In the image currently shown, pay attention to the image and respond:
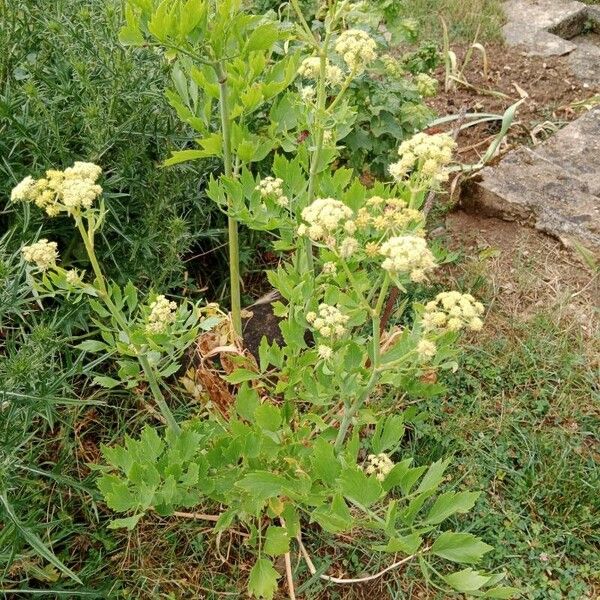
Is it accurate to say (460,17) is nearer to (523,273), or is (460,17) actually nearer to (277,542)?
(523,273)

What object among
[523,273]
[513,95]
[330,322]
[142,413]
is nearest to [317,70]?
Result: [330,322]

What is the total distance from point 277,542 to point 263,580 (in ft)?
0.34

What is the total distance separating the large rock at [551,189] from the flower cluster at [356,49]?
1899 mm

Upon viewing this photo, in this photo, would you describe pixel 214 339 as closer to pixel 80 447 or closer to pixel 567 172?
pixel 80 447

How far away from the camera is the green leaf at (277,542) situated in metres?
1.74

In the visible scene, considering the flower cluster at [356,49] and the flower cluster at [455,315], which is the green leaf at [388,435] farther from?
the flower cluster at [356,49]

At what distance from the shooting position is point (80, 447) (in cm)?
223

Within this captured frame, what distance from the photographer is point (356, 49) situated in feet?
5.43

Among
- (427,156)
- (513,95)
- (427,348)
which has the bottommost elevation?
(513,95)

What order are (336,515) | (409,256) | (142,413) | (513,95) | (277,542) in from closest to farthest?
(409,256) → (336,515) → (277,542) → (142,413) → (513,95)

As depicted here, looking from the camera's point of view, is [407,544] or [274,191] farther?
[274,191]

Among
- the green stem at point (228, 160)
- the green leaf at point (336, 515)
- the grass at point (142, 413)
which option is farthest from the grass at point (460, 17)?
the green leaf at point (336, 515)

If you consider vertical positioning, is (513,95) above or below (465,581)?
below

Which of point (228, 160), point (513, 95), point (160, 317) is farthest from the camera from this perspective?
point (513, 95)
